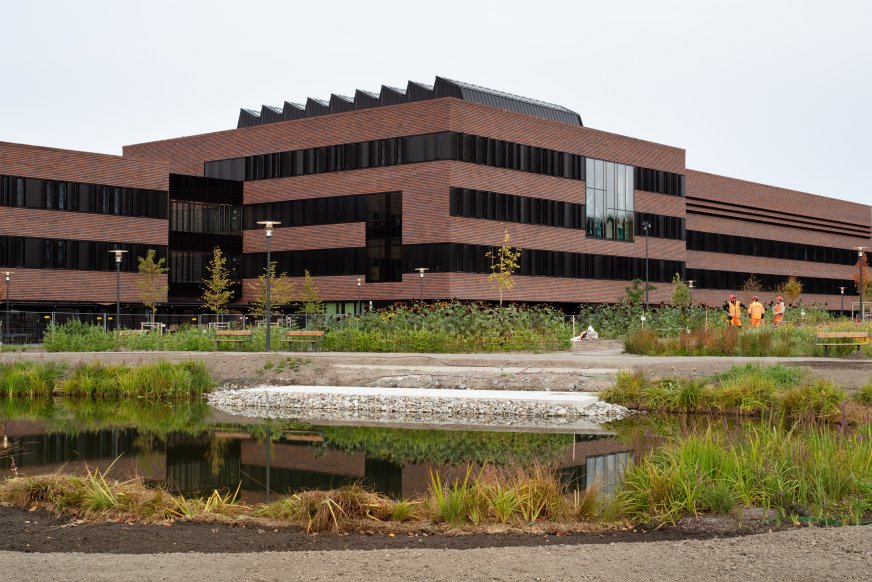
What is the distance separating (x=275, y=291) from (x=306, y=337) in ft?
111

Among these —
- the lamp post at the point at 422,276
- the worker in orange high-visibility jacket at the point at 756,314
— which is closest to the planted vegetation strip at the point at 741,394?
the worker in orange high-visibility jacket at the point at 756,314

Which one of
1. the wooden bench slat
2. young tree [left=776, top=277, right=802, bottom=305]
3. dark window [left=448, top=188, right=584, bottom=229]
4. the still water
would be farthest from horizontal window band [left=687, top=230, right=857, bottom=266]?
the still water

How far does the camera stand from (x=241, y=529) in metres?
10.0

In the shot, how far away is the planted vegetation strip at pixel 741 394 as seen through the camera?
19.7 meters

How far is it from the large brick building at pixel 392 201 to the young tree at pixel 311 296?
2.82ft

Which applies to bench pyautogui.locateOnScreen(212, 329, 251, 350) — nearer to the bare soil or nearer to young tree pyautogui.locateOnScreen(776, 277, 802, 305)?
the bare soil

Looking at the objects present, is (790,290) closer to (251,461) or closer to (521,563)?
(251,461)

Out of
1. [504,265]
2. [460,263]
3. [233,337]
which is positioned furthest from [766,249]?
[233,337]

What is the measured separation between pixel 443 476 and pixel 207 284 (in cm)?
5951

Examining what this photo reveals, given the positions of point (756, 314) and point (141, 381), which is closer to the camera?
point (141, 381)

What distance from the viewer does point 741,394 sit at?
69.0ft

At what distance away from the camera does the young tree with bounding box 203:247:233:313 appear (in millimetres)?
67438

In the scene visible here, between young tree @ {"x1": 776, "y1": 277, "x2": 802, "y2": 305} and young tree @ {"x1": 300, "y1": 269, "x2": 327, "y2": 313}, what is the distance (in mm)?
46061

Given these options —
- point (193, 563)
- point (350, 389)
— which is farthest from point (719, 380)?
point (193, 563)
